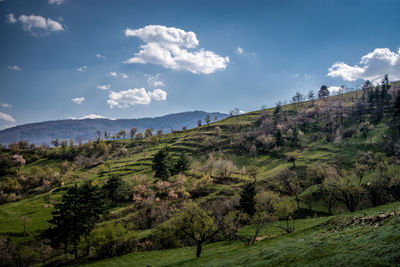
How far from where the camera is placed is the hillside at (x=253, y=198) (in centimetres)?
3002

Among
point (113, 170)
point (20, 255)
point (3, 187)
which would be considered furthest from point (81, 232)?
A: point (3, 187)

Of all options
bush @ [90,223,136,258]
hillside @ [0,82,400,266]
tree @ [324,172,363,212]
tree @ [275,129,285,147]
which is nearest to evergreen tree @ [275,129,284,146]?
tree @ [275,129,285,147]

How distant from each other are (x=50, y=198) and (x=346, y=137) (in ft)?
648

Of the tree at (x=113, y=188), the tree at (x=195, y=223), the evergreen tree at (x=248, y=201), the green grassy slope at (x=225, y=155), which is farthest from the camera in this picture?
the tree at (x=113, y=188)

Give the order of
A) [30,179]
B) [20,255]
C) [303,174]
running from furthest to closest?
[30,179], [303,174], [20,255]

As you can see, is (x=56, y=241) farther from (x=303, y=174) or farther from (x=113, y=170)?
(x=303, y=174)

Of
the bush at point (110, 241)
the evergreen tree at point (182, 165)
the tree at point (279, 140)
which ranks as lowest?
the bush at point (110, 241)

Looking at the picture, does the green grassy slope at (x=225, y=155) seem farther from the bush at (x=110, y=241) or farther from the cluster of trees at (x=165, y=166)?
the bush at (x=110, y=241)

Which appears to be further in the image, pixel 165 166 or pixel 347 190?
pixel 165 166

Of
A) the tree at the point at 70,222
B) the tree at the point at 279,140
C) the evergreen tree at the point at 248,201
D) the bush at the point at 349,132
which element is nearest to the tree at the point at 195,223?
the evergreen tree at the point at 248,201

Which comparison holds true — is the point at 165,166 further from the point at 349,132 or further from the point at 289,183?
the point at 349,132

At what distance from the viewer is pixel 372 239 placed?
20.3m

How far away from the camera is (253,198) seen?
237 feet

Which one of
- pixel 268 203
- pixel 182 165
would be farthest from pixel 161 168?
pixel 268 203
